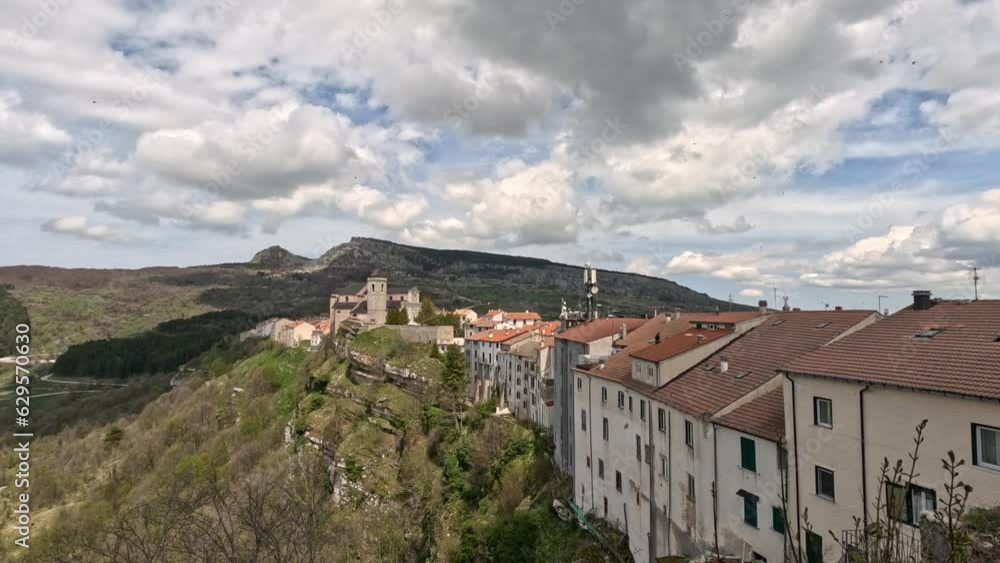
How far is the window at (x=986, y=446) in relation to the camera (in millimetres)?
11812

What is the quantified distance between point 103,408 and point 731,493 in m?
119

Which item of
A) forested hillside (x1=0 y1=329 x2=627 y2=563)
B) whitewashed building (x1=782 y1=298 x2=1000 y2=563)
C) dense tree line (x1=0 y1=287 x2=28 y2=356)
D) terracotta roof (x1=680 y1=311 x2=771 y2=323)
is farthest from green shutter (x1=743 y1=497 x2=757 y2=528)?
dense tree line (x1=0 y1=287 x2=28 y2=356)

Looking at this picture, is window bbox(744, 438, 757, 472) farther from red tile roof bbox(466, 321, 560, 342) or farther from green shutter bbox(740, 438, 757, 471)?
red tile roof bbox(466, 321, 560, 342)

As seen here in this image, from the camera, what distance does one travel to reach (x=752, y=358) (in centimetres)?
2305

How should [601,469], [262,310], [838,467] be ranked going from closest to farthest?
[838,467] < [601,469] < [262,310]

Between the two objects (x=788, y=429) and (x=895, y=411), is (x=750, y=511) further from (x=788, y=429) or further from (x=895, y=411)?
(x=895, y=411)

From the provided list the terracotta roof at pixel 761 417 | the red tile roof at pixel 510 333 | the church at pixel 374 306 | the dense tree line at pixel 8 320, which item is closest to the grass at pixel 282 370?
the church at pixel 374 306

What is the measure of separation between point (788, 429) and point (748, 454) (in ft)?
6.48

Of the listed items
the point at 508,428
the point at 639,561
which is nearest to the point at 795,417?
the point at 639,561

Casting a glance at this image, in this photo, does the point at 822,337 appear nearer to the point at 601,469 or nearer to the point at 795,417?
the point at 795,417

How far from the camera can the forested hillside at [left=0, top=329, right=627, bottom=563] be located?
23125mm

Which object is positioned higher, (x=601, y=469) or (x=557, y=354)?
(x=557, y=354)

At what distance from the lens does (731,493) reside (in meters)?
19.2

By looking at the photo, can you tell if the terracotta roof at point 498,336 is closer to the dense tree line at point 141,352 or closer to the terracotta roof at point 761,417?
the terracotta roof at point 761,417
